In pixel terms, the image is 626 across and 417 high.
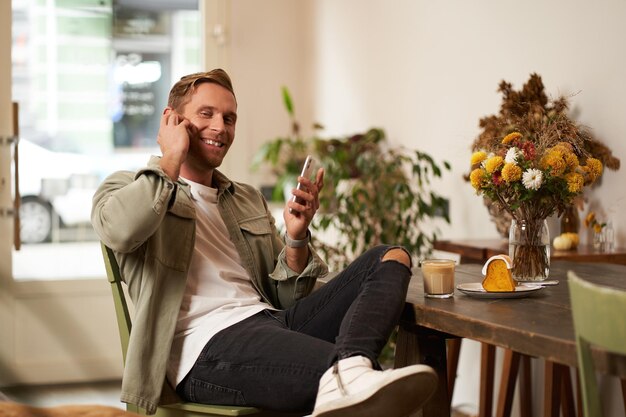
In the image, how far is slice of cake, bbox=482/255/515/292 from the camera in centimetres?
210

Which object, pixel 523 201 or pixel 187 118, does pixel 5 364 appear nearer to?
pixel 187 118

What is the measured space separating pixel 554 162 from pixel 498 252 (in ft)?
3.14

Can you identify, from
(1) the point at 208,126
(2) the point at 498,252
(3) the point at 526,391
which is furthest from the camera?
(3) the point at 526,391

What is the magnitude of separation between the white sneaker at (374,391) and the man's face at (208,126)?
780 millimetres

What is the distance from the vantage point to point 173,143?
2234 mm

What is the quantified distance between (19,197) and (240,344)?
9.15 feet

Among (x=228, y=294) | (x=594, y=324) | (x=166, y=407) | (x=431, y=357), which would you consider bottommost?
(x=166, y=407)

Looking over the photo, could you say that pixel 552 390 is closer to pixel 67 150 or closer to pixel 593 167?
pixel 593 167

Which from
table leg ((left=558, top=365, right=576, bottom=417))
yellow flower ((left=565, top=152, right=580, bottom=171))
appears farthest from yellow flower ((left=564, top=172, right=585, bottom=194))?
table leg ((left=558, top=365, right=576, bottom=417))

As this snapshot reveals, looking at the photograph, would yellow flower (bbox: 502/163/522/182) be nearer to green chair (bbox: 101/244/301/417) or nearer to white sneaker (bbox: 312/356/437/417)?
white sneaker (bbox: 312/356/437/417)

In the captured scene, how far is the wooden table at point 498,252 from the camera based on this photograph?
9.53 feet

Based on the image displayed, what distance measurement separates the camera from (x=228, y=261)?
7.75 ft

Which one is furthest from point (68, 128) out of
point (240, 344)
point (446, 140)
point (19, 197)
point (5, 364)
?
point (240, 344)

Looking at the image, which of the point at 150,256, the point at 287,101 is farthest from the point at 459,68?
the point at 150,256
